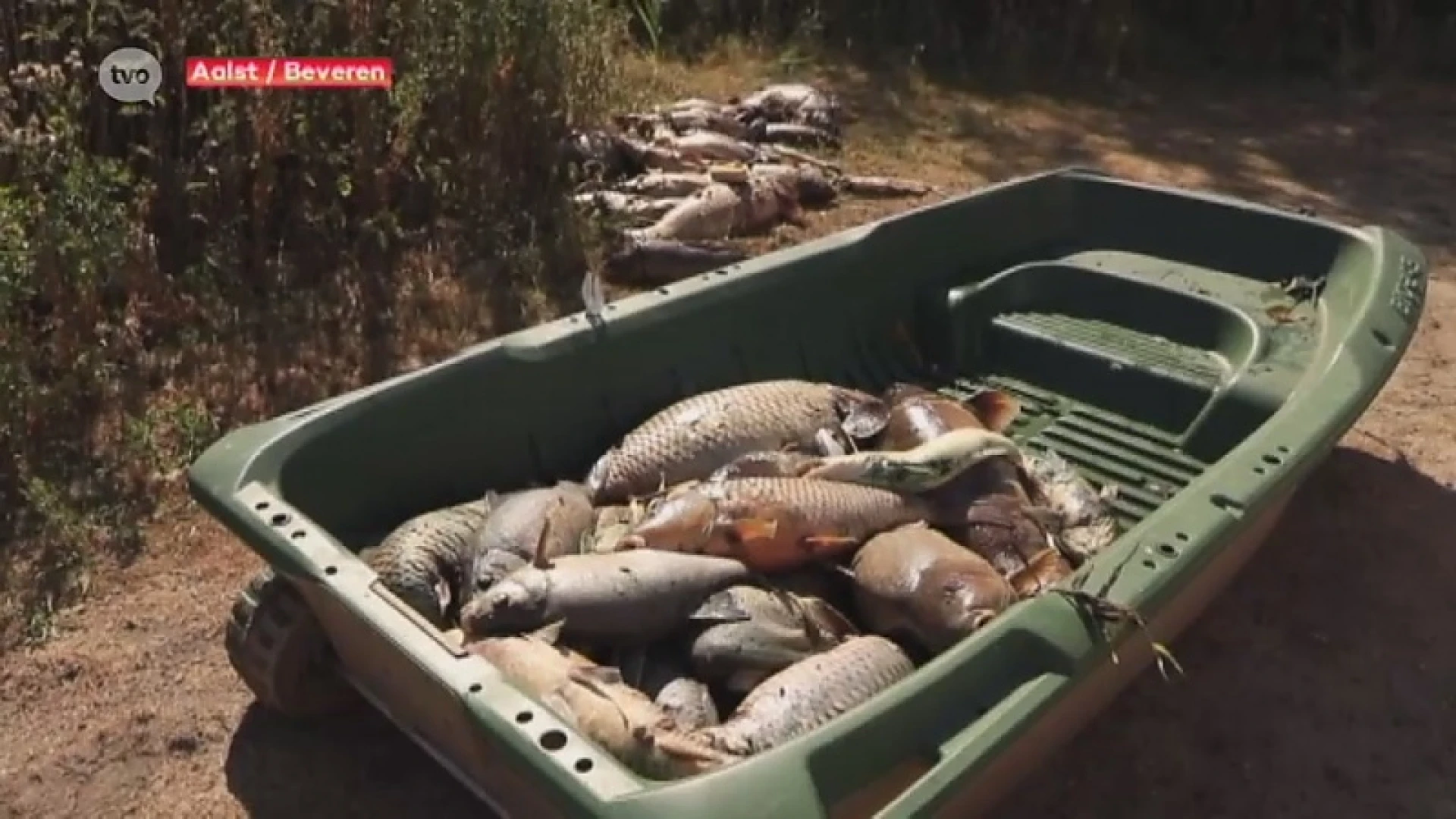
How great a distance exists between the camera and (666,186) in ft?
19.8

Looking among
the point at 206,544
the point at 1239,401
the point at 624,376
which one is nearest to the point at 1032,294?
Result: the point at 1239,401

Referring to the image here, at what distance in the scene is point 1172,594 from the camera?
8.88 ft

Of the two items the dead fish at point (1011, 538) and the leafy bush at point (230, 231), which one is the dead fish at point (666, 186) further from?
the dead fish at point (1011, 538)

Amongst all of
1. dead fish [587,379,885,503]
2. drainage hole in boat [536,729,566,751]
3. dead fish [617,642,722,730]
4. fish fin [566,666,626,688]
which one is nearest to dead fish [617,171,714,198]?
dead fish [587,379,885,503]

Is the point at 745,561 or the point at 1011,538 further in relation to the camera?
the point at 1011,538

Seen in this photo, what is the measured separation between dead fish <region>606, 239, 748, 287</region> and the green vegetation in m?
0.16

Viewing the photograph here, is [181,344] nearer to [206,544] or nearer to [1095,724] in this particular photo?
[206,544]

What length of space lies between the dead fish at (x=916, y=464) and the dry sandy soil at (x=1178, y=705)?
0.63 metres

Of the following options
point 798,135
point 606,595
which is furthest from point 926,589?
point 798,135

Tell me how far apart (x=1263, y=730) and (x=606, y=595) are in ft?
5.00

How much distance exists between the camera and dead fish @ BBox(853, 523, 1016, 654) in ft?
9.50

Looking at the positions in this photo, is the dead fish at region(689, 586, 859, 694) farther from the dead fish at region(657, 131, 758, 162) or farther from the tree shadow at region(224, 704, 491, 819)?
the dead fish at region(657, 131, 758, 162)

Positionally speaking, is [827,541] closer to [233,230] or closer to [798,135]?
[233,230]

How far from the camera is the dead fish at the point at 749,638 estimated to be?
2803 mm
